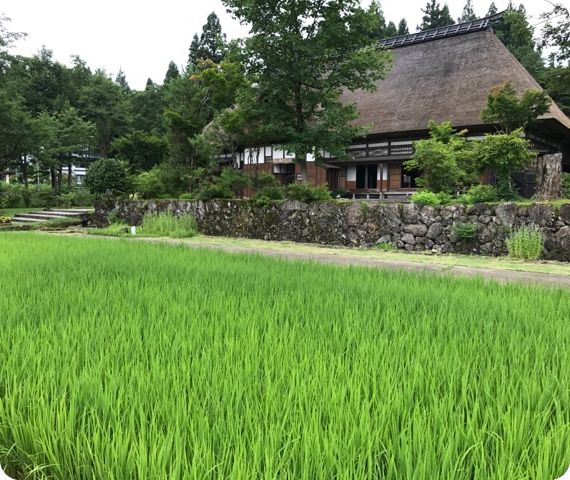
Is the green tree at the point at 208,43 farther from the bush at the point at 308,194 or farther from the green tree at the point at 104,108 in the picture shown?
the bush at the point at 308,194

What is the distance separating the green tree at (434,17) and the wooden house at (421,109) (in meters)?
19.8

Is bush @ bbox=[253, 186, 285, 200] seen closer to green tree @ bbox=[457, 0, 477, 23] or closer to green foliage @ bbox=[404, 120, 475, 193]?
green foliage @ bbox=[404, 120, 475, 193]

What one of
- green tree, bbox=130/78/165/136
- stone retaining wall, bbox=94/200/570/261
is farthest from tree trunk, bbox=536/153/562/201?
green tree, bbox=130/78/165/136

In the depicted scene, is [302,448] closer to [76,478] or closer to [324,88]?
[76,478]

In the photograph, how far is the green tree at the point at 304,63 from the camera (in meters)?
10.6

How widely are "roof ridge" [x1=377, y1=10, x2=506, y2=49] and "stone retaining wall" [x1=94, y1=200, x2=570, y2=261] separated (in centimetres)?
1100

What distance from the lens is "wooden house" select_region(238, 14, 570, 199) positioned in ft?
51.8

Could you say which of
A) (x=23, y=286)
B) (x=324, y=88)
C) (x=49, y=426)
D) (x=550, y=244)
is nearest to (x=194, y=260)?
(x=23, y=286)

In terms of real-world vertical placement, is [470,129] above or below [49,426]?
above

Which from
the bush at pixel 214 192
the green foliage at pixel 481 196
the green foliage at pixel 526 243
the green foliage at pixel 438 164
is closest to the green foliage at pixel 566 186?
the green foliage at pixel 438 164

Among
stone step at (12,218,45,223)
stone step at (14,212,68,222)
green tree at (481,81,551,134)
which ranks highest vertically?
green tree at (481,81,551,134)

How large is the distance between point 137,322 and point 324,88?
10.4 metres

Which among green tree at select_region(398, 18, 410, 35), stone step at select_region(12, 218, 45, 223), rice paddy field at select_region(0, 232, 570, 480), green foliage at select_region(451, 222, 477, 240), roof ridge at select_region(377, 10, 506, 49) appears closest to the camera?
rice paddy field at select_region(0, 232, 570, 480)

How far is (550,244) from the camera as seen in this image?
301 inches
